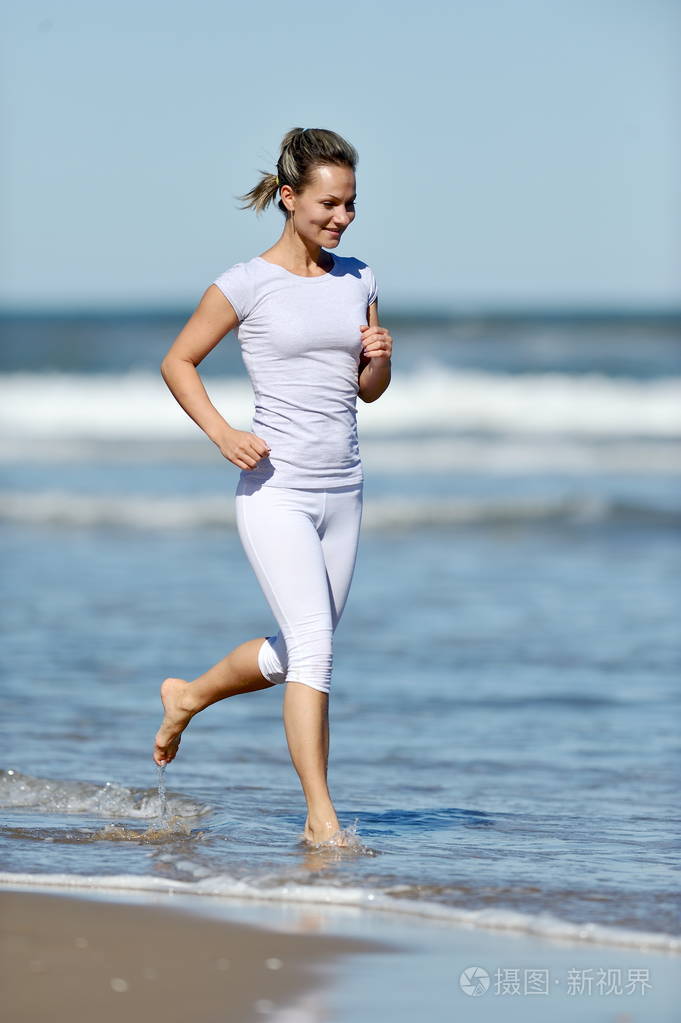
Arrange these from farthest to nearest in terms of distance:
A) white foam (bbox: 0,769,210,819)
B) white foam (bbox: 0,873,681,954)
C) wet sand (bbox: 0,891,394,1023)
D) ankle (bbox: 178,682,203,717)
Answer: white foam (bbox: 0,769,210,819), ankle (bbox: 178,682,203,717), white foam (bbox: 0,873,681,954), wet sand (bbox: 0,891,394,1023)

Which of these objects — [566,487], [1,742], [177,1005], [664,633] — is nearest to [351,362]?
[177,1005]

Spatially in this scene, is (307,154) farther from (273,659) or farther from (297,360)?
(273,659)

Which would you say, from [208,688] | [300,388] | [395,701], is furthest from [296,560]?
[395,701]

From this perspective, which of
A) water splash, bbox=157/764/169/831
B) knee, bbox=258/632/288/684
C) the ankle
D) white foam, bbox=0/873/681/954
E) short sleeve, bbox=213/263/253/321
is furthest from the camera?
water splash, bbox=157/764/169/831

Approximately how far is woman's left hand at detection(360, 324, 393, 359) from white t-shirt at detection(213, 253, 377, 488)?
0.07 feet

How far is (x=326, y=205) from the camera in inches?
151

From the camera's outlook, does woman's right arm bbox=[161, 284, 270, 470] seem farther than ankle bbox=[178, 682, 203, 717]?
No

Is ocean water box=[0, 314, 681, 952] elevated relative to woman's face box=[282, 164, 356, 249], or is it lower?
lower

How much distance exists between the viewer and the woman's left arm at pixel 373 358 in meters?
3.89

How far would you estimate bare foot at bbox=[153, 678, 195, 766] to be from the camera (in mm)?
4285
